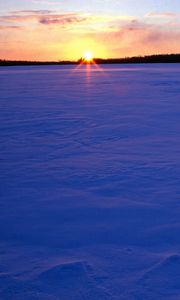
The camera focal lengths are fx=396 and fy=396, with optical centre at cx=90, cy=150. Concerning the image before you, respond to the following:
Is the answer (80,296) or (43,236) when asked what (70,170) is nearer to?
(43,236)

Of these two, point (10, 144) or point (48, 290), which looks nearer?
point (48, 290)

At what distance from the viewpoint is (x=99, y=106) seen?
855 centimetres

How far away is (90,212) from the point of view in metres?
2.89

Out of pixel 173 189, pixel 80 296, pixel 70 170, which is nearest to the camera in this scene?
pixel 80 296

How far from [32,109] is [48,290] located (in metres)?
6.43

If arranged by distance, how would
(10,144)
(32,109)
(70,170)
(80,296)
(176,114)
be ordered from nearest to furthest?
(80,296) → (70,170) → (10,144) → (176,114) → (32,109)

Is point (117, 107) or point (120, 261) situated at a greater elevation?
point (117, 107)

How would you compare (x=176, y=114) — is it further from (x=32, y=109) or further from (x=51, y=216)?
(x=51, y=216)

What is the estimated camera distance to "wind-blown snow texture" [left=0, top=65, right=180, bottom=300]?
78.4 inches

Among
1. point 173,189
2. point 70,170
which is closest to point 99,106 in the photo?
point 70,170

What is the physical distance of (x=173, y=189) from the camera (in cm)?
328

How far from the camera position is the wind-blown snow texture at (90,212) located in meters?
1.99

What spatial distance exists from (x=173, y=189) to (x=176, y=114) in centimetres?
395

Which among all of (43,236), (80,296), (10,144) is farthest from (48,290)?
(10,144)
